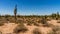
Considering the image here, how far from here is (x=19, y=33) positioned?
1266 centimetres

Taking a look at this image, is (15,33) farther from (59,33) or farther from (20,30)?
(59,33)

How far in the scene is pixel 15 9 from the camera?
29.3 meters

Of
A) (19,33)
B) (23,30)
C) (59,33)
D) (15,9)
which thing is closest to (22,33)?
(19,33)

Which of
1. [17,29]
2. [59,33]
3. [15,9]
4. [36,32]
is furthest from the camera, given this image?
[15,9]

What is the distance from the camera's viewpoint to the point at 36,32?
1202 centimetres

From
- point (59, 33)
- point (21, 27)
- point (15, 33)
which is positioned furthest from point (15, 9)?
point (59, 33)

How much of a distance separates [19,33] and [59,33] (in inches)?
Result: 166

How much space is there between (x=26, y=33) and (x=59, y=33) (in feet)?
11.8

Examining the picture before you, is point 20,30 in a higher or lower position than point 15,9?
lower

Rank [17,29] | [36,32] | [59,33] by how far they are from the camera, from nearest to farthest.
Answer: [59,33], [36,32], [17,29]

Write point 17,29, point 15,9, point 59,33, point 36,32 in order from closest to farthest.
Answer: point 59,33 → point 36,32 → point 17,29 → point 15,9

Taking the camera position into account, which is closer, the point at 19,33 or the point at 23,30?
the point at 19,33

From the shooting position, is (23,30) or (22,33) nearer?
(22,33)

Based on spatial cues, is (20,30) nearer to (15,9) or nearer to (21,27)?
(21,27)
